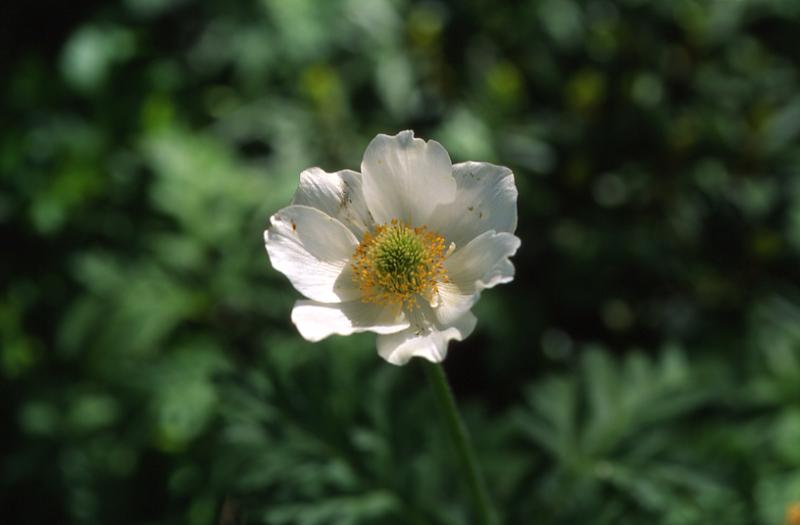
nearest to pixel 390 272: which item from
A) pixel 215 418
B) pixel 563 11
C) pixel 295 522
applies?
pixel 295 522

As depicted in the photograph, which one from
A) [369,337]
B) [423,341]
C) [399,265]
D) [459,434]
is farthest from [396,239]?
[369,337]

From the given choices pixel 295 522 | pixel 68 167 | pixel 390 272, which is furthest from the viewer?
pixel 68 167

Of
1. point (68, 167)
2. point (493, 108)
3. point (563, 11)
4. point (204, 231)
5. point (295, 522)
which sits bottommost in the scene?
point (295, 522)

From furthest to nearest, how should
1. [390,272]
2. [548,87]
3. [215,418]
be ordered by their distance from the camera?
1. [548,87]
2. [215,418]
3. [390,272]

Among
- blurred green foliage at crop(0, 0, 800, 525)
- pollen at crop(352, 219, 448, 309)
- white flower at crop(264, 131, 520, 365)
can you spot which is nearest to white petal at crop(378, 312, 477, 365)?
white flower at crop(264, 131, 520, 365)

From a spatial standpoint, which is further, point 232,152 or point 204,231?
point 232,152

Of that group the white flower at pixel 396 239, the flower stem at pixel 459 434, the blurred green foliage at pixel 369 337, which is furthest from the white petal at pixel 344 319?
the blurred green foliage at pixel 369 337

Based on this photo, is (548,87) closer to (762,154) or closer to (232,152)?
(762,154)
